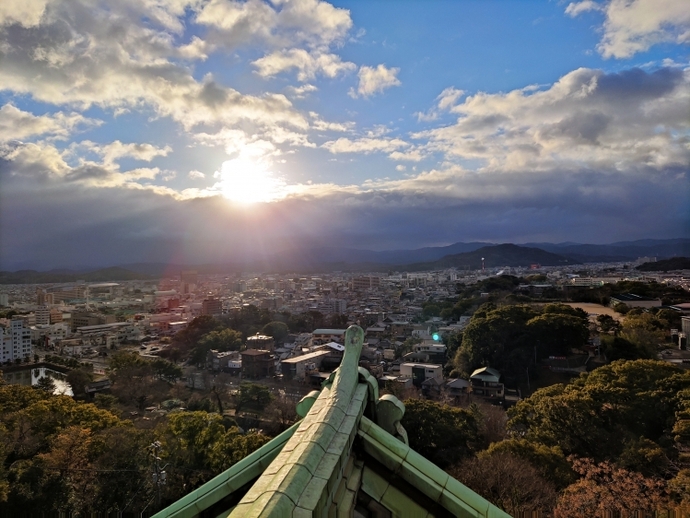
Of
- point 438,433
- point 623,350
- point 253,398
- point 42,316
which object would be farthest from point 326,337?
point 42,316

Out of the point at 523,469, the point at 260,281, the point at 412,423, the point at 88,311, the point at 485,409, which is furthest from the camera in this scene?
the point at 260,281

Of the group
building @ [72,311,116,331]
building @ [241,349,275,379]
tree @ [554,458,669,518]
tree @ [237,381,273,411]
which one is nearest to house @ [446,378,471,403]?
tree @ [237,381,273,411]

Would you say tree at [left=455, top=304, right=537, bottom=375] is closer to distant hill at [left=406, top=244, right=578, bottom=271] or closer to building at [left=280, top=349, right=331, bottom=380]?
building at [left=280, top=349, right=331, bottom=380]

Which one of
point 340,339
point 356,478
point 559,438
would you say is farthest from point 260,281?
point 356,478

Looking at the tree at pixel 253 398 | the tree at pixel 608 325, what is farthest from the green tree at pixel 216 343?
the tree at pixel 608 325

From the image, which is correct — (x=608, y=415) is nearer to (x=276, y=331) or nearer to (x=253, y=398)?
(x=253, y=398)

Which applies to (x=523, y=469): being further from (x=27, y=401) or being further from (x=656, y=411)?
(x=27, y=401)
